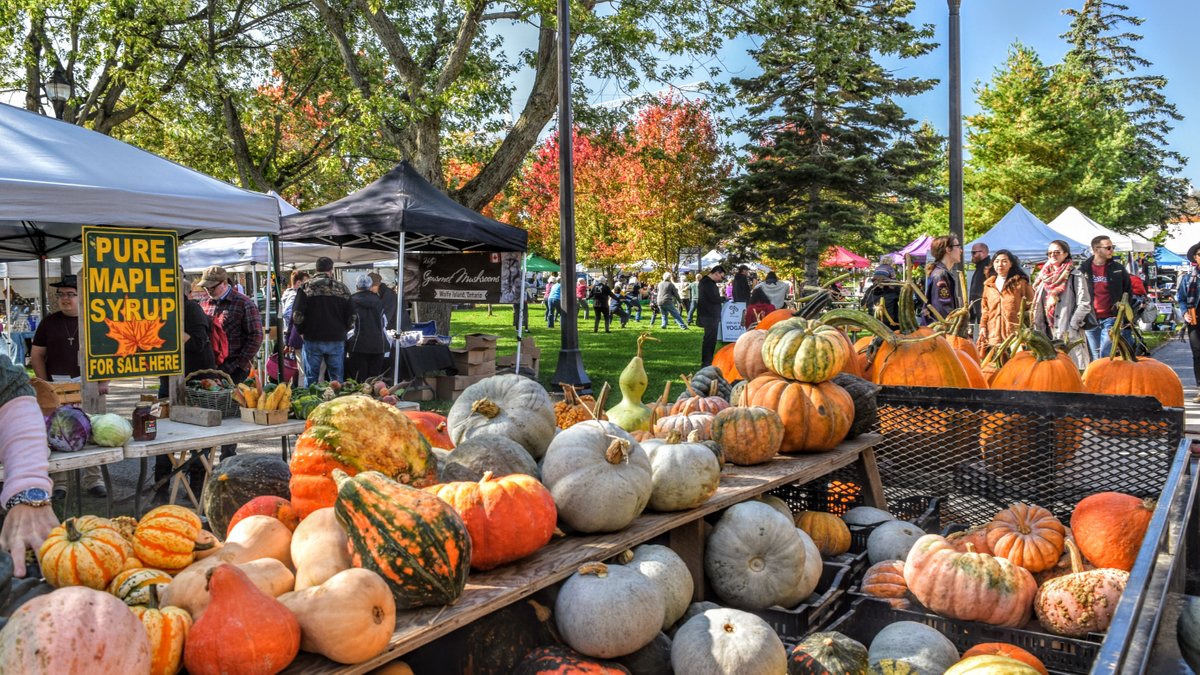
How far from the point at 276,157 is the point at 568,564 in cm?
2174

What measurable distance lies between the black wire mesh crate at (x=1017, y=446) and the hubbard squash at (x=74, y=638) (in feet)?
10.6

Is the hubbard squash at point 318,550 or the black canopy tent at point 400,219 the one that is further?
the black canopy tent at point 400,219

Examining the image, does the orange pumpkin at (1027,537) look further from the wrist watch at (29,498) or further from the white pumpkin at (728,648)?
the wrist watch at (29,498)

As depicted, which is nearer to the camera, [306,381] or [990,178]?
[306,381]

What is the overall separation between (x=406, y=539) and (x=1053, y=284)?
11.1 metres

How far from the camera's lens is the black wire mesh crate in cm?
337

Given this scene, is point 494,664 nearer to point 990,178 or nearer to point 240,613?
point 240,613

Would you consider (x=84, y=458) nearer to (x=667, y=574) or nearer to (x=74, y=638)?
(x=667, y=574)

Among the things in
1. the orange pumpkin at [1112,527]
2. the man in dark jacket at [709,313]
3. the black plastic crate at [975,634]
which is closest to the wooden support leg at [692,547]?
the black plastic crate at [975,634]

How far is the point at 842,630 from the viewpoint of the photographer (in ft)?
9.99

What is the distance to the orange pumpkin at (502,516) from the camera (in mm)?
2334

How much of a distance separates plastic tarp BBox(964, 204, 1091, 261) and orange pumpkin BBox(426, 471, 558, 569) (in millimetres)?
17006

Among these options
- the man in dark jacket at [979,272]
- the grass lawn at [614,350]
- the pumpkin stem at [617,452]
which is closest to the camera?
the pumpkin stem at [617,452]

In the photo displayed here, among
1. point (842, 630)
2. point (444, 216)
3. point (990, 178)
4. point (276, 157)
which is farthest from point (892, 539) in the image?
point (990, 178)
